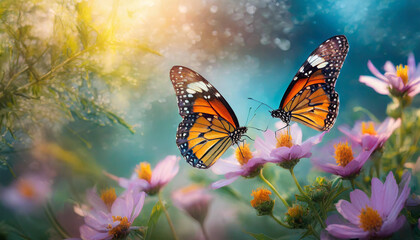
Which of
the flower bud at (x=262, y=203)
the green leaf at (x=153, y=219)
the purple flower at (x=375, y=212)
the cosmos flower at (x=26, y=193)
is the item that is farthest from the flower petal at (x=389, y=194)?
the cosmos flower at (x=26, y=193)

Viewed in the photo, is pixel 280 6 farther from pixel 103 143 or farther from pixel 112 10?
pixel 103 143

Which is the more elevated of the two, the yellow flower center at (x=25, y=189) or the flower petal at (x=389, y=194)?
the yellow flower center at (x=25, y=189)

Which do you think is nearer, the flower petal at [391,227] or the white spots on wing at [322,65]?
the flower petal at [391,227]

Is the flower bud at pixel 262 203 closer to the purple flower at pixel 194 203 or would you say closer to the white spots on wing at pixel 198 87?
the purple flower at pixel 194 203

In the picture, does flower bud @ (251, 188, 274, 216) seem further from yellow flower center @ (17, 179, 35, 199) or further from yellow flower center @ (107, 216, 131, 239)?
yellow flower center @ (17, 179, 35, 199)

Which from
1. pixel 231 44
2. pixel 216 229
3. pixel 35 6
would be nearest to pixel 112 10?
pixel 35 6

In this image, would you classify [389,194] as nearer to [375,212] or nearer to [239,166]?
[375,212]
